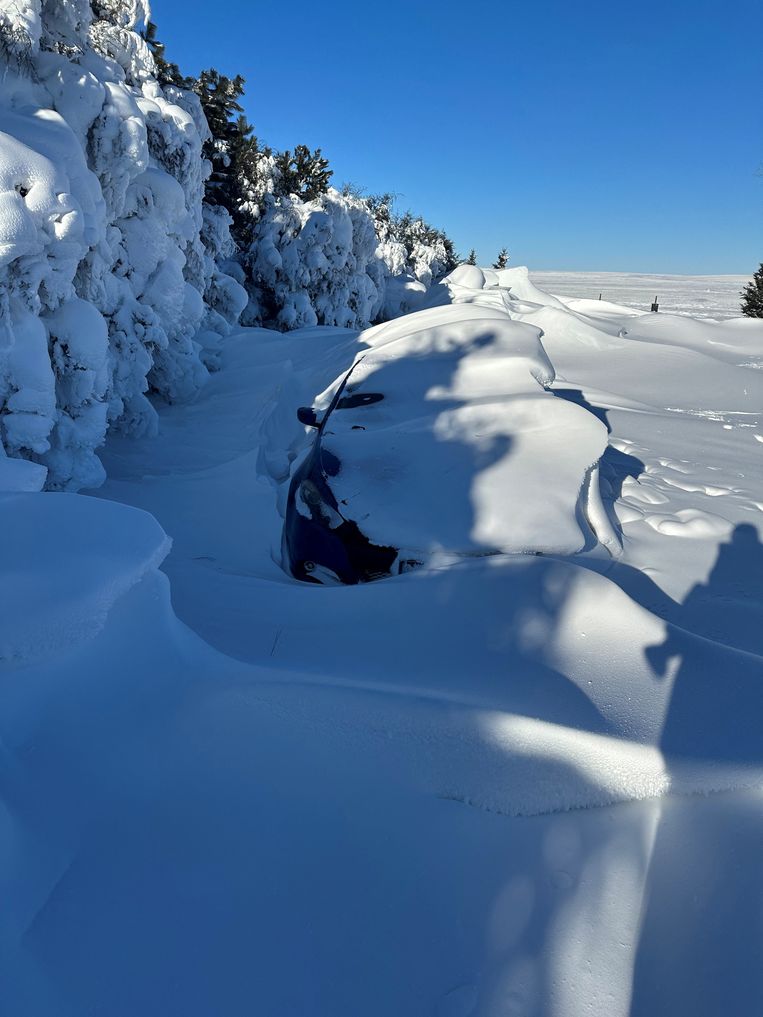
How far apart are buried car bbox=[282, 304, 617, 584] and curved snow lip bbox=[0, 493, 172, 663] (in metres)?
1.52

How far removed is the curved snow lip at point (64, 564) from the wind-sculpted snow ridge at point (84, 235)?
11.1 ft

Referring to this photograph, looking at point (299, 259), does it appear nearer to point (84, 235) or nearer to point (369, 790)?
point (84, 235)

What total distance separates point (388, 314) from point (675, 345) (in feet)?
51.8

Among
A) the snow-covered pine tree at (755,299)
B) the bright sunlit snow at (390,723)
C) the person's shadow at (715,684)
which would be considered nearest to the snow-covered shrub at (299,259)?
the bright sunlit snow at (390,723)

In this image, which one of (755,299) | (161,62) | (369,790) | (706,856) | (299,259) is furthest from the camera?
(755,299)

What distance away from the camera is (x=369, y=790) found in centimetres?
160

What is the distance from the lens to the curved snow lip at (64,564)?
5.49 ft

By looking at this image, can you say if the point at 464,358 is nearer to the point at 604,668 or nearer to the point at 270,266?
the point at 604,668

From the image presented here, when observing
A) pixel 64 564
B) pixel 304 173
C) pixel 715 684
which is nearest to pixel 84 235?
pixel 64 564

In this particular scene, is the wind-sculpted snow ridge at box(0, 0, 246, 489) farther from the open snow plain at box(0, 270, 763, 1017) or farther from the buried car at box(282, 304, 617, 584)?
the open snow plain at box(0, 270, 763, 1017)

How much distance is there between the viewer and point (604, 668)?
2.10m

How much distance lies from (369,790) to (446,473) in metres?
2.41

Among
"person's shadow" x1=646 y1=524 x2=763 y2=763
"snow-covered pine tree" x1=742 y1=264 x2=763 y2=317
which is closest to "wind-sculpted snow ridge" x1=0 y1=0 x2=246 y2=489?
"person's shadow" x1=646 y1=524 x2=763 y2=763

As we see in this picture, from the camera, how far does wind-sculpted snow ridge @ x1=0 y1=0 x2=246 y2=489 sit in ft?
15.9
